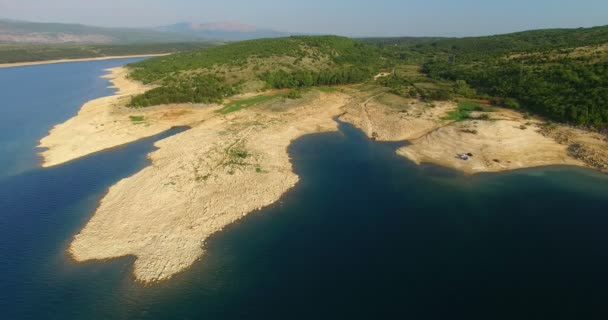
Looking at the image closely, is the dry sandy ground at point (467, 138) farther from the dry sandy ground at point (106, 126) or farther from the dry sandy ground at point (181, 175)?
the dry sandy ground at point (106, 126)

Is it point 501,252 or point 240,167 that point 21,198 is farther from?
point 501,252

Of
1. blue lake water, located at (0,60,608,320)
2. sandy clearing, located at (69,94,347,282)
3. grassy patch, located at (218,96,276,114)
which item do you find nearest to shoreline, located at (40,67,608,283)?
sandy clearing, located at (69,94,347,282)

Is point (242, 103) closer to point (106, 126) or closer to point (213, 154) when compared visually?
point (106, 126)

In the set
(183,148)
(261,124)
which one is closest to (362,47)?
(261,124)

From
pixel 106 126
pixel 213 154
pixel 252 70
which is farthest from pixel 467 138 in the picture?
pixel 252 70

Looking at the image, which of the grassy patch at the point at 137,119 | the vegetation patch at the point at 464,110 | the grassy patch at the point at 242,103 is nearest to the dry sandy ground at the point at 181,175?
the grassy patch at the point at 137,119

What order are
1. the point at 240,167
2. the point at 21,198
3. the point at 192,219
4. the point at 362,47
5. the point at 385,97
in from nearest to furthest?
1. the point at 192,219
2. the point at 21,198
3. the point at 240,167
4. the point at 385,97
5. the point at 362,47
